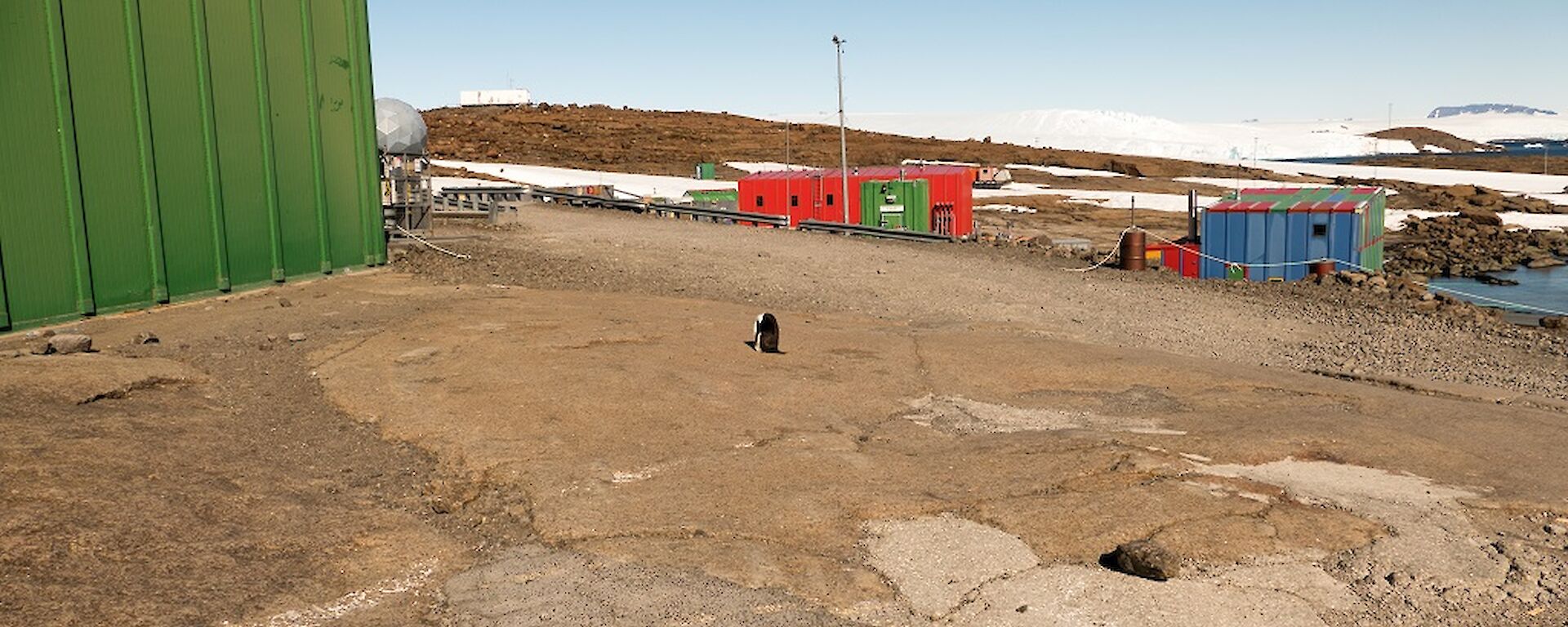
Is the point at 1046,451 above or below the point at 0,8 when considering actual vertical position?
below

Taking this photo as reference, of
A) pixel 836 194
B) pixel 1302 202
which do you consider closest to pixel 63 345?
pixel 1302 202

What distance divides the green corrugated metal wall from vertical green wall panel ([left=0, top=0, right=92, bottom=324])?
2cm

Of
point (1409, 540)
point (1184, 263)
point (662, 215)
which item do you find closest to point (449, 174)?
point (662, 215)

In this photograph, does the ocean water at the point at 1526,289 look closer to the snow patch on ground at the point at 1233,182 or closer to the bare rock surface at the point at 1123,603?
the bare rock surface at the point at 1123,603

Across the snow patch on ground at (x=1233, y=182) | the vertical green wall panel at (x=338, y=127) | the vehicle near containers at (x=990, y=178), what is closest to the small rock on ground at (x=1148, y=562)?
the vertical green wall panel at (x=338, y=127)

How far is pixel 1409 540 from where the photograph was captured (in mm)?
7531

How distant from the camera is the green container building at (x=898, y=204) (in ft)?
123

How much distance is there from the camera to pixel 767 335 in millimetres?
13906

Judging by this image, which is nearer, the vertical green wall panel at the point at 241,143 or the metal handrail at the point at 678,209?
the vertical green wall panel at the point at 241,143

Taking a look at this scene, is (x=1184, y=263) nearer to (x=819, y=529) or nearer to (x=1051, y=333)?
(x=1051, y=333)

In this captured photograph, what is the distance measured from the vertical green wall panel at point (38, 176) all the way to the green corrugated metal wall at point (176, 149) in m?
0.02

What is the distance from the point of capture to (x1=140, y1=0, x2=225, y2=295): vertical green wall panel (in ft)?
51.4

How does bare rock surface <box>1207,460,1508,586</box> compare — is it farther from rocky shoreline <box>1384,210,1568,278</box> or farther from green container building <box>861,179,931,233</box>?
rocky shoreline <box>1384,210,1568,278</box>

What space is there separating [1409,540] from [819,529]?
3683 millimetres
